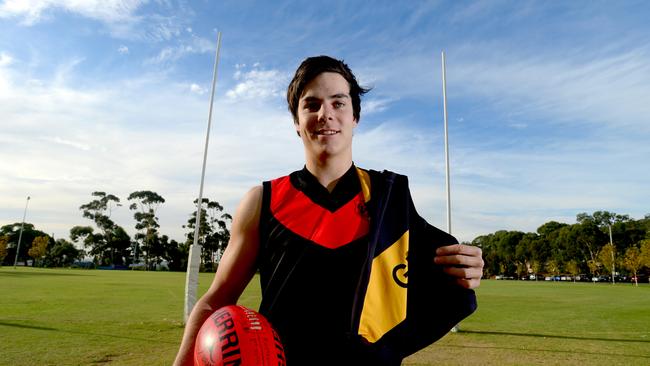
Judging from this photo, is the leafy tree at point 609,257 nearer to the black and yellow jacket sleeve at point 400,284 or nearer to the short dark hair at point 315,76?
the black and yellow jacket sleeve at point 400,284

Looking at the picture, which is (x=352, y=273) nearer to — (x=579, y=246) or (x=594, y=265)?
(x=594, y=265)

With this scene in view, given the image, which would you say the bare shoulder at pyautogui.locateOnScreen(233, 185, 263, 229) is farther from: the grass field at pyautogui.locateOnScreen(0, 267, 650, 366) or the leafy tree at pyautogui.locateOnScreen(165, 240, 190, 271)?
the leafy tree at pyautogui.locateOnScreen(165, 240, 190, 271)

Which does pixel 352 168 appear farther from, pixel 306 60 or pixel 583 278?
pixel 583 278

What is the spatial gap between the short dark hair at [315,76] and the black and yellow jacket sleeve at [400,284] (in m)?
0.41

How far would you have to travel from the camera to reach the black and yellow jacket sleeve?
1.59 meters

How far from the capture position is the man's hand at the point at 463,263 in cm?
173

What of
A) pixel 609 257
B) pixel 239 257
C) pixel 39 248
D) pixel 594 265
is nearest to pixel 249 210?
pixel 239 257

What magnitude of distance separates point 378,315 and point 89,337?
9.41m

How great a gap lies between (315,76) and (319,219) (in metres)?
0.67

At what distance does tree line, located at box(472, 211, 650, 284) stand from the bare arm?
2417 inches

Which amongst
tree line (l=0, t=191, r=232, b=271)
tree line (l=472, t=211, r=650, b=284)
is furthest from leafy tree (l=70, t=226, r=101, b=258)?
tree line (l=472, t=211, r=650, b=284)

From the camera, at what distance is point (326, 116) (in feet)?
5.85

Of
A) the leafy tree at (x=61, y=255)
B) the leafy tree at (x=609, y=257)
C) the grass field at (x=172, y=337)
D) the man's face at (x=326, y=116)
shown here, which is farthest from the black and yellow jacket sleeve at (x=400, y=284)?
the leafy tree at (x=61, y=255)

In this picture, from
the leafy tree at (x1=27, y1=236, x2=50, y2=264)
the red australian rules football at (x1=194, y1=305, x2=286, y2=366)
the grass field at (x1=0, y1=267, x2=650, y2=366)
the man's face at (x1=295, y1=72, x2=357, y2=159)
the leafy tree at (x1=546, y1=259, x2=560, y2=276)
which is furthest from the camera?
the leafy tree at (x1=546, y1=259, x2=560, y2=276)
